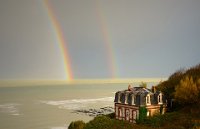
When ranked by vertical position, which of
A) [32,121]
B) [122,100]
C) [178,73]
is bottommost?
[32,121]

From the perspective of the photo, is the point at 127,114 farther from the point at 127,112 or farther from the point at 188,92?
the point at 188,92

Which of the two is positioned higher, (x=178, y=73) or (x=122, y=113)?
(x=178, y=73)

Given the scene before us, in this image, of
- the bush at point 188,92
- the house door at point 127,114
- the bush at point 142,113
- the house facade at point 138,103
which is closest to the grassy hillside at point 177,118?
the bush at point 188,92

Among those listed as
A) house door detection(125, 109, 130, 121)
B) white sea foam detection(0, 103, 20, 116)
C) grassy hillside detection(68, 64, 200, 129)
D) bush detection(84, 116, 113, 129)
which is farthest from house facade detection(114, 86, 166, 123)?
white sea foam detection(0, 103, 20, 116)

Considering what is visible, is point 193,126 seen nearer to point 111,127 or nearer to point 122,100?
point 111,127

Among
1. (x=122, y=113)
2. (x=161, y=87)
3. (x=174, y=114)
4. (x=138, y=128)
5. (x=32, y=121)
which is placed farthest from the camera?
(x=32, y=121)

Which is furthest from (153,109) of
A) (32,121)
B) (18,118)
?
(18,118)

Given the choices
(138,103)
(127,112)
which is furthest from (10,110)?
(138,103)

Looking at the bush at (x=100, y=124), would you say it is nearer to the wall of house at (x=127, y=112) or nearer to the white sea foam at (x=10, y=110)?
the wall of house at (x=127, y=112)

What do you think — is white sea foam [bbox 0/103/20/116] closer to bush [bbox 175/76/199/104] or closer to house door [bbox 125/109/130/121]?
house door [bbox 125/109/130/121]
